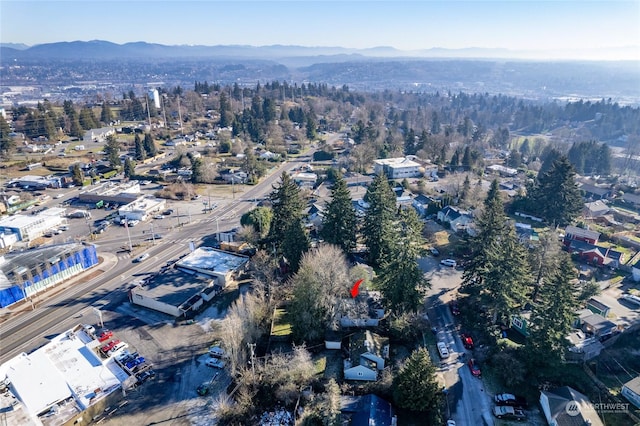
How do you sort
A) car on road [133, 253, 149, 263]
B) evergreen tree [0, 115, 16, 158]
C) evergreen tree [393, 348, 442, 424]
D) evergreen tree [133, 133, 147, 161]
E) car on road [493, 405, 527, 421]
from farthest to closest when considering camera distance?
evergreen tree [133, 133, 147, 161], evergreen tree [0, 115, 16, 158], car on road [133, 253, 149, 263], car on road [493, 405, 527, 421], evergreen tree [393, 348, 442, 424]

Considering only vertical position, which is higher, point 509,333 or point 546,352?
point 546,352

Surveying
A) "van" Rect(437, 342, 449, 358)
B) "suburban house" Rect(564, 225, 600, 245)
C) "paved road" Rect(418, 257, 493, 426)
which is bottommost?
"paved road" Rect(418, 257, 493, 426)

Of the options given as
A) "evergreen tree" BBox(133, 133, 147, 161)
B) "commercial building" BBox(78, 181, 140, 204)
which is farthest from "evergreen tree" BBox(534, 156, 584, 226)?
"evergreen tree" BBox(133, 133, 147, 161)

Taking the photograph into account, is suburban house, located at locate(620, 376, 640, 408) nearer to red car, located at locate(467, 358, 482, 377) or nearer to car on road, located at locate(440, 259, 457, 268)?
red car, located at locate(467, 358, 482, 377)

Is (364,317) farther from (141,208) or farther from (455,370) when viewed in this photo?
(141,208)

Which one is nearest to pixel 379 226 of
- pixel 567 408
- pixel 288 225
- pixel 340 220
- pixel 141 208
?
pixel 340 220

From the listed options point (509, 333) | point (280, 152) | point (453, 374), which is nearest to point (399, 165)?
point (280, 152)

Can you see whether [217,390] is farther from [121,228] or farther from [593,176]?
[593,176]
